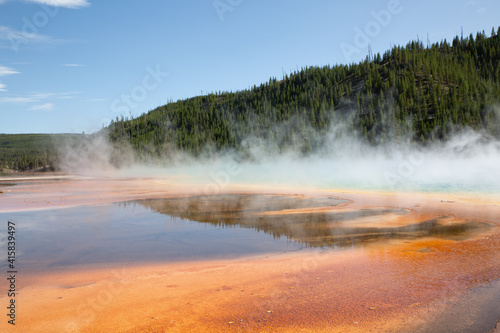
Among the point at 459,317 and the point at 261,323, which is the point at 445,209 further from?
the point at 261,323

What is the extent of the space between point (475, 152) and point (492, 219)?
1553 inches

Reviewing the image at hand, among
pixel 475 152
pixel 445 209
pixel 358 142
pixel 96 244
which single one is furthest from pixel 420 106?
pixel 96 244

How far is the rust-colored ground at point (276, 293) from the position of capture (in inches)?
205

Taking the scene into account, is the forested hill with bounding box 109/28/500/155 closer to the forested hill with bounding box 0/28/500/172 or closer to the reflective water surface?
the forested hill with bounding box 0/28/500/172

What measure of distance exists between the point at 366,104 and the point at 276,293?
68.9 metres

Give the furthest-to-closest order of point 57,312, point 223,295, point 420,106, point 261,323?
1. point 420,106
2. point 223,295
3. point 57,312
4. point 261,323

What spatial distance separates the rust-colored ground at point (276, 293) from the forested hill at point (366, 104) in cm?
5088

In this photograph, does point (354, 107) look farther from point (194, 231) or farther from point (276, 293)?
point (276, 293)

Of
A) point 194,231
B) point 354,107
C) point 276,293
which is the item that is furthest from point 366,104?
point 276,293

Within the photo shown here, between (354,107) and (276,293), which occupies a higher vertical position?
(354,107)

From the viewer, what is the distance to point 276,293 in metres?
6.33

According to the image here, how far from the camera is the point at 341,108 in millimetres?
74375

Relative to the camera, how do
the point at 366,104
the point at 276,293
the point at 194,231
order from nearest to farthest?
the point at 276,293, the point at 194,231, the point at 366,104

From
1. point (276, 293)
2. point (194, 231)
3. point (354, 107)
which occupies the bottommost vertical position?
point (276, 293)
